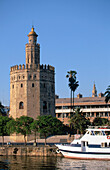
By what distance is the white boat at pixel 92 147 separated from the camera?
56.9m

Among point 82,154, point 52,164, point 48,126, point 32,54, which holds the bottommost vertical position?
point 52,164

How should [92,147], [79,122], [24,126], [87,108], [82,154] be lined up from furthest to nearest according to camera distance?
[87,108], [79,122], [24,126], [82,154], [92,147]

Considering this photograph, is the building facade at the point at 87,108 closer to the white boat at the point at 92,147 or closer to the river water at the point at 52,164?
the white boat at the point at 92,147

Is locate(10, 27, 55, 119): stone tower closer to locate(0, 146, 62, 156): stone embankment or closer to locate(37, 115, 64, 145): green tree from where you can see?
locate(37, 115, 64, 145): green tree

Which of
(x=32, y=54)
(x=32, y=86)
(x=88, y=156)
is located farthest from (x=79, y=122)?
(x=32, y=54)

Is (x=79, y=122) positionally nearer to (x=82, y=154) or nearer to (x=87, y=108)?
(x=82, y=154)

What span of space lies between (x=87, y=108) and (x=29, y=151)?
49583 millimetres

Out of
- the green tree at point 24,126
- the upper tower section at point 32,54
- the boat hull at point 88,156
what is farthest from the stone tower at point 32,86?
the boat hull at point 88,156

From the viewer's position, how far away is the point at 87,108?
11181cm

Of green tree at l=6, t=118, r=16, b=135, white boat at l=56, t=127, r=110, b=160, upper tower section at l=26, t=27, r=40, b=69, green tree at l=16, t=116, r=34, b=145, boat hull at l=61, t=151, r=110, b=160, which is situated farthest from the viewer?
upper tower section at l=26, t=27, r=40, b=69

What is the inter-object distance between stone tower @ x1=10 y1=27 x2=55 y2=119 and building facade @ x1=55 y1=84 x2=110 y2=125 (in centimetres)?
1896

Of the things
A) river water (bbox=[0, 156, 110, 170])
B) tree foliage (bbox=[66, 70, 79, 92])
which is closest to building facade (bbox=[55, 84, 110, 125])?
tree foliage (bbox=[66, 70, 79, 92])

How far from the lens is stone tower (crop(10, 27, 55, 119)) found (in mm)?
87312

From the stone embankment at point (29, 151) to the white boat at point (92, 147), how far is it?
4.41m
